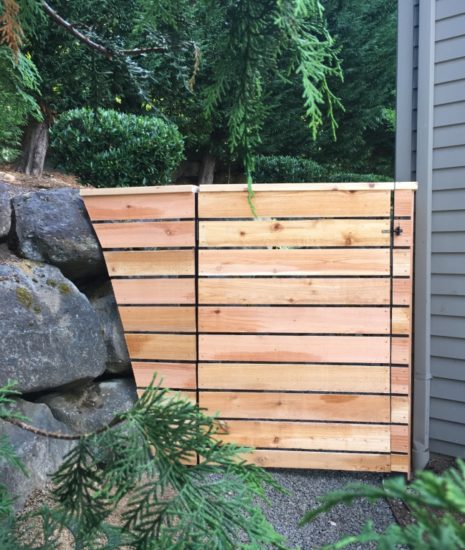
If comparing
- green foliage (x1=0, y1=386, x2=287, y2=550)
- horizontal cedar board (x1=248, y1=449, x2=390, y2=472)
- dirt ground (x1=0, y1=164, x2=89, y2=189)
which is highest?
dirt ground (x1=0, y1=164, x2=89, y2=189)

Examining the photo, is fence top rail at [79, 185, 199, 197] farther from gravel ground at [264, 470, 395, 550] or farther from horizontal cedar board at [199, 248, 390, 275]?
gravel ground at [264, 470, 395, 550]

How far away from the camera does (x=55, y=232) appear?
2.68m

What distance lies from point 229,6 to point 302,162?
20.5ft

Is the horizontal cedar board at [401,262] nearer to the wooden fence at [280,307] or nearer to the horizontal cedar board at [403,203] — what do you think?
the wooden fence at [280,307]

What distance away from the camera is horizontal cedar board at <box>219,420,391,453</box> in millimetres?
2611

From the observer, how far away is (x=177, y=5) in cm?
115

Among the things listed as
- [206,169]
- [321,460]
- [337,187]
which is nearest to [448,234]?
[337,187]

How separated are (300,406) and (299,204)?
44.0 inches

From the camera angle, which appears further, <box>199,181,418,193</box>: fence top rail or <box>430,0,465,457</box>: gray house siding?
<box>430,0,465,457</box>: gray house siding

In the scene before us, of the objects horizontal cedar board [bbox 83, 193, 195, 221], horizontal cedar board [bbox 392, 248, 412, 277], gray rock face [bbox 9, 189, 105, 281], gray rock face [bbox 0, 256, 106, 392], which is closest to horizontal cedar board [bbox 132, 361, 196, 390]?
gray rock face [bbox 0, 256, 106, 392]

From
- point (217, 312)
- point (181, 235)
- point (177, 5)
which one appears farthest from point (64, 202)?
point (177, 5)

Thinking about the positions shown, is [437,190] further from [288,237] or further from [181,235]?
[181,235]

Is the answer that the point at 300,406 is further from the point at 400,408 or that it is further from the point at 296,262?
the point at 296,262

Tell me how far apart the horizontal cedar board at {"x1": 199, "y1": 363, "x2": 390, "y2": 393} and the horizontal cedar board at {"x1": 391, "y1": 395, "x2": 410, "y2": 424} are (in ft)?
0.25
